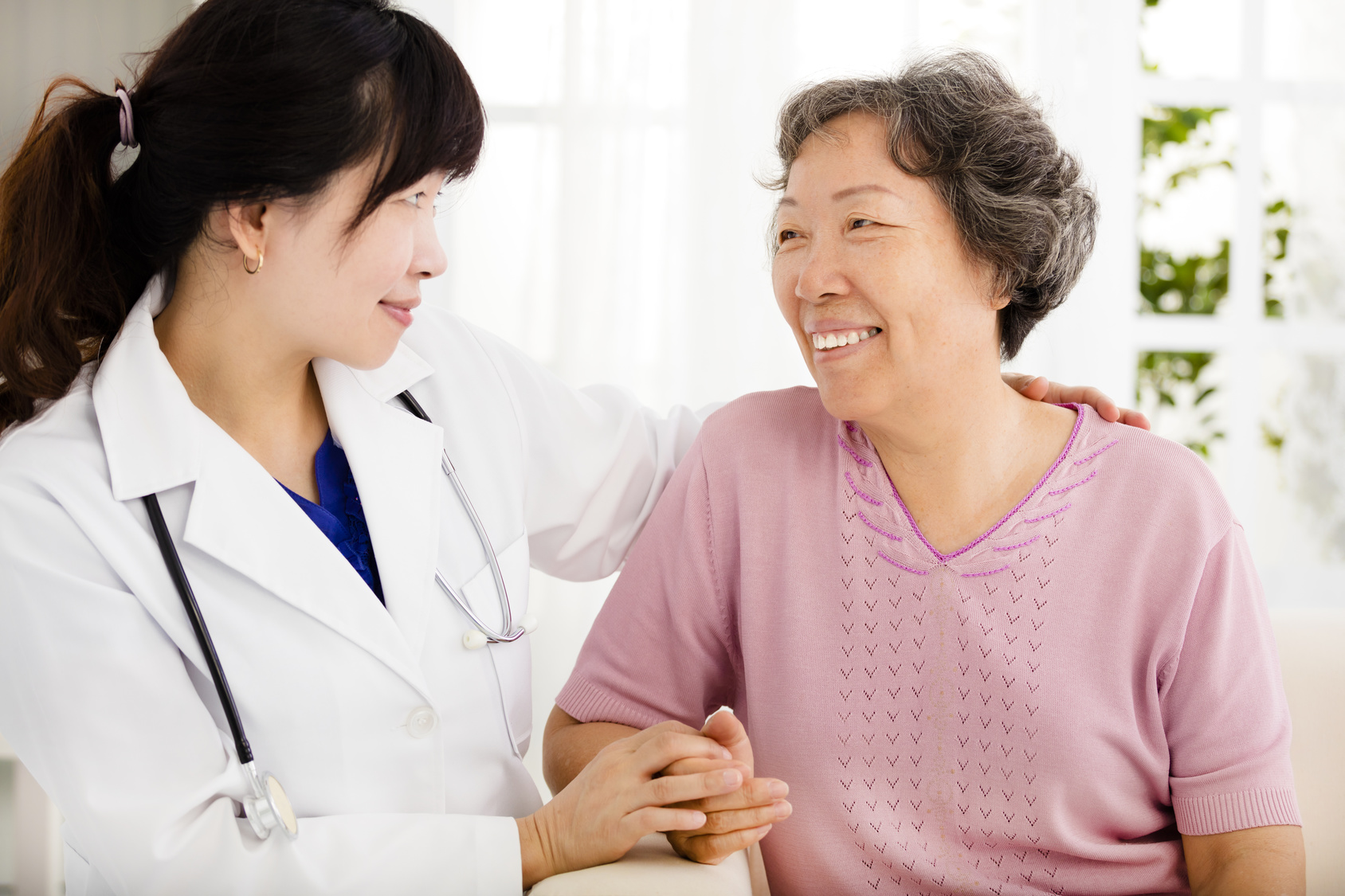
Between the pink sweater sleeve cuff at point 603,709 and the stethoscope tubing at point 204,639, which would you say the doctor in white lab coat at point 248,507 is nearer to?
the stethoscope tubing at point 204,639

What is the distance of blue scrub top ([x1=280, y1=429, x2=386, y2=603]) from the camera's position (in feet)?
4.15

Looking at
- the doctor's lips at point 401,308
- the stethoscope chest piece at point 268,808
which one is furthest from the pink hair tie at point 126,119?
the stethoscope chest piece at point 268,808

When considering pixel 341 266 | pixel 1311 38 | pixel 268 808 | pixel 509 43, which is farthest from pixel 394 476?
pixel 1311 38

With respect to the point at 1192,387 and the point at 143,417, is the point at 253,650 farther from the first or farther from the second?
the point at 1192,387

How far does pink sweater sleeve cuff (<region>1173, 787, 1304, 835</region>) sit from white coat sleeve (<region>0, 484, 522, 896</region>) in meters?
0.97

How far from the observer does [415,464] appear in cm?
133

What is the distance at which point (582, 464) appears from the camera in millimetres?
1551

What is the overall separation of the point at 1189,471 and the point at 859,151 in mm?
631

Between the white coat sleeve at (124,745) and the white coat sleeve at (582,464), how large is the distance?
59 centimetres

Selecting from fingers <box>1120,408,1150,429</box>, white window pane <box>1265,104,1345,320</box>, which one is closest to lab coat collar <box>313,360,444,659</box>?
fingers <box>1120,408,1150,429</box>

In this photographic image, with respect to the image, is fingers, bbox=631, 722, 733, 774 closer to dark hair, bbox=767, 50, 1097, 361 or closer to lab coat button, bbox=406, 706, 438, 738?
lab coat button, bbox=406, 706, 438, 738

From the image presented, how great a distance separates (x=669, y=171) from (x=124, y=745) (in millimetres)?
2219

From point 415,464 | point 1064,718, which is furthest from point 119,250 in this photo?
point 1064,718

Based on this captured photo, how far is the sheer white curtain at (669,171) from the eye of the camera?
2822 millimetres
